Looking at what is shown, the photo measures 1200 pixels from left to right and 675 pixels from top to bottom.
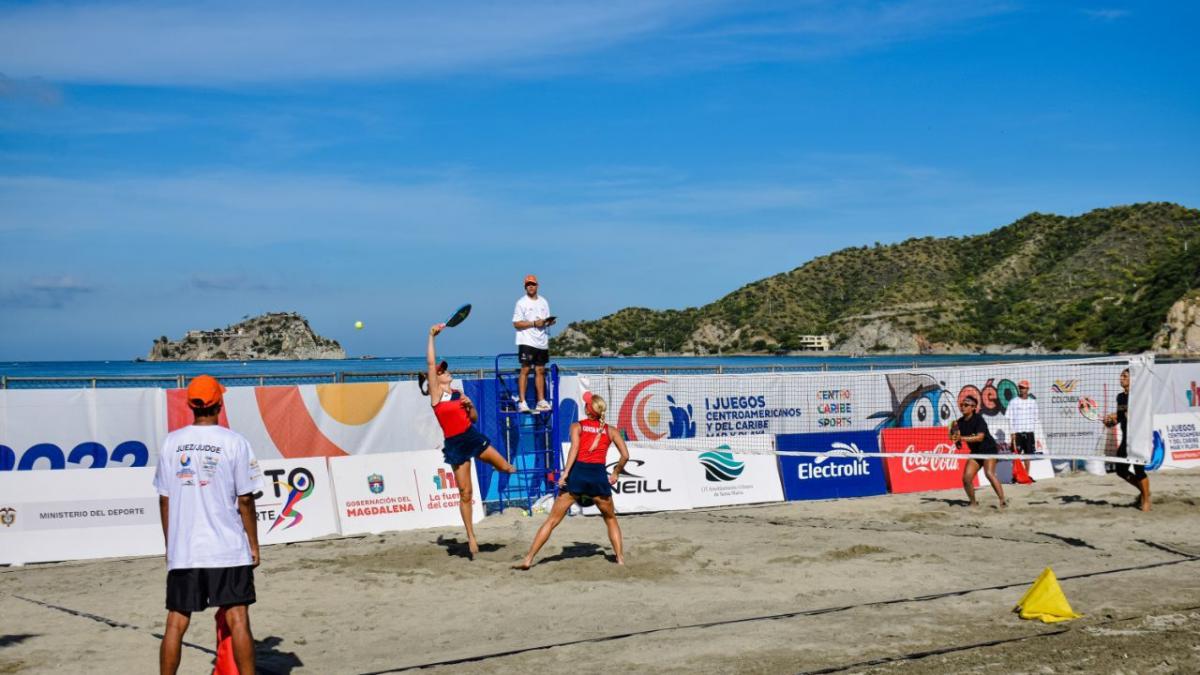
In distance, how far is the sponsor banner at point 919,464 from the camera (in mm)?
18734

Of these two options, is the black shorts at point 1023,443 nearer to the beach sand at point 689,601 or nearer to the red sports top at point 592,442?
the beach sand at point 689,601

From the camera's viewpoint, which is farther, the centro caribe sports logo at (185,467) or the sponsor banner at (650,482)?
the sponsor banner at (650,482)

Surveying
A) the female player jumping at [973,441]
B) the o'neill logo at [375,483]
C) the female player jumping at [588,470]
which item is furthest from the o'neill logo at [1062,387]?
the o'neill logo at [375,483]

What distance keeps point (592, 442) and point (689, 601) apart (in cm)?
220

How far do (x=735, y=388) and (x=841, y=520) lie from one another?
3.83 meters

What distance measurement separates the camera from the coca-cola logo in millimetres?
18859

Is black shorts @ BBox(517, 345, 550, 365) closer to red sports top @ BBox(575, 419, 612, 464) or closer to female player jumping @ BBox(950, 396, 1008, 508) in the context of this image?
red sports top @ BBox(575, 419, 612, 464)

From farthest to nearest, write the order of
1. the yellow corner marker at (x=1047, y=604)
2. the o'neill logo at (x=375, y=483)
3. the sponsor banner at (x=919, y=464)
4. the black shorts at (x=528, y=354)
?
the sponsor banner at (x=919, y=464) < the black shorts at (x=528, y=354) < the o'neill logo at (x=375, y=483) < the yellow corner marker at (x=1047, y=604)

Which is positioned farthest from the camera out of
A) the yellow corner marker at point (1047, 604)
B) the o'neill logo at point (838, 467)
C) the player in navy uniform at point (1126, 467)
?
the o'neill logo at point (838, 467)

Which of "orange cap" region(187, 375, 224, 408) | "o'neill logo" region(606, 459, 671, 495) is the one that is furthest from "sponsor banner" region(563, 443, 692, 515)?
"orange cap" region(187, 375, 224, 408)

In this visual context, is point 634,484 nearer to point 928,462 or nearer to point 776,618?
point 928,462

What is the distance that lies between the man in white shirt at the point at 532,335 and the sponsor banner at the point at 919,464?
6570mm

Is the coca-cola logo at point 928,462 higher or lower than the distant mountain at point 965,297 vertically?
lower

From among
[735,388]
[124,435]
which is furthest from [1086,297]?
[124,435]
